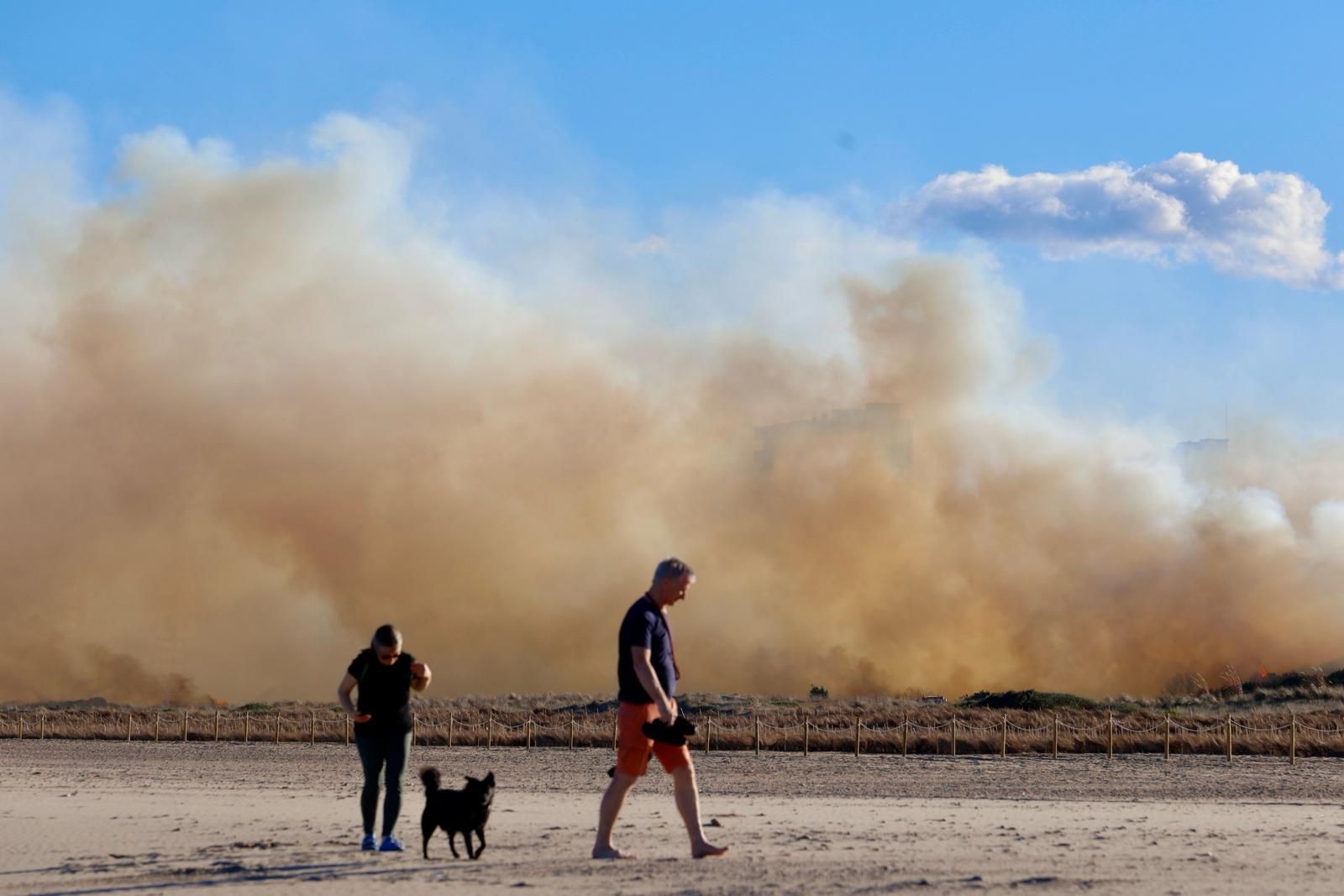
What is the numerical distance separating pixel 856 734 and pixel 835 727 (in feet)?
41.5

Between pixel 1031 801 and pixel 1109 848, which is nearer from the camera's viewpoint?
pixel 1109 848

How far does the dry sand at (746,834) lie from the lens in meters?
10.6

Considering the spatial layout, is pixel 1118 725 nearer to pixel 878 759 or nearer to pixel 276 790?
pixel 878 759

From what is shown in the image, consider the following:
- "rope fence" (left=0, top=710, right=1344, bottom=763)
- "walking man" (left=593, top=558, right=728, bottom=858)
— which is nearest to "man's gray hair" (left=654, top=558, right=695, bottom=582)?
"walking man" (left=593, top=558, right=728, bottom=858)

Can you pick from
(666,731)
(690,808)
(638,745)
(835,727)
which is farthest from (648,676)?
(835,727)

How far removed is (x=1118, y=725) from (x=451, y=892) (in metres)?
35.1

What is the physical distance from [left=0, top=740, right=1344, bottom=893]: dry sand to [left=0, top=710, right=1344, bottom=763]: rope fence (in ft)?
29.2

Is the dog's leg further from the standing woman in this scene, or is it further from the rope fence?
the rope fence

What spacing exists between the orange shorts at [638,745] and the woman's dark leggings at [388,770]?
1853 mm

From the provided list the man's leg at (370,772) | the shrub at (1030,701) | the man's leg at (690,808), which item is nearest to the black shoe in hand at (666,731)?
the man's leg at (690,808)

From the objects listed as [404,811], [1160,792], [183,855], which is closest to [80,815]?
[404,811]

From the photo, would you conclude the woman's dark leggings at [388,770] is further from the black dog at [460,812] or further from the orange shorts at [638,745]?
the orange shorts at [638,745]

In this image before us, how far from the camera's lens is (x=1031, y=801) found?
64.8 feet

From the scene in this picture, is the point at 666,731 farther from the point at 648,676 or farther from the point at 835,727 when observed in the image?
the point at 835,727
